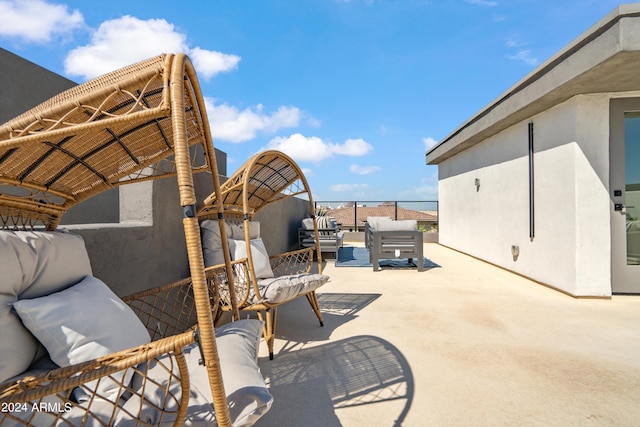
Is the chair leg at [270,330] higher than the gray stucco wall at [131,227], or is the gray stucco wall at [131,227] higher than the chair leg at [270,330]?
the gray stucco wall at [131,227]

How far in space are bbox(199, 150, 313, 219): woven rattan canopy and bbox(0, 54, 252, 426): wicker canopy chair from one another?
3.20ft

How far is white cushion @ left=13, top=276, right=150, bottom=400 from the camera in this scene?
112 centimetres

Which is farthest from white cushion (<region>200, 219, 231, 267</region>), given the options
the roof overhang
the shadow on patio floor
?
the roof overhang

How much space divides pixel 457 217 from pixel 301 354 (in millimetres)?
6853

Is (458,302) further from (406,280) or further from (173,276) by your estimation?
(173,276)

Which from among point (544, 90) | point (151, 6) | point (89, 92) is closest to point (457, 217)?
point (544, 90)

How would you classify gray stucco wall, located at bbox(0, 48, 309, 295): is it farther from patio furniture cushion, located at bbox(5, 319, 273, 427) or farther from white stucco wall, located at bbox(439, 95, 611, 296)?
white stucco wall, located at bbox(439, 95, 611, 296)

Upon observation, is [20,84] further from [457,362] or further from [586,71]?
[586,71]

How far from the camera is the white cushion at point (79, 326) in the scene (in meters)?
1.12

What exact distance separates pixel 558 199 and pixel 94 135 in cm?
496

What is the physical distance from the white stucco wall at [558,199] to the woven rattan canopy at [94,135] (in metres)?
4.33

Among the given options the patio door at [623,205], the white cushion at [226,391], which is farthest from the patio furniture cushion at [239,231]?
the patio door at [623,205]

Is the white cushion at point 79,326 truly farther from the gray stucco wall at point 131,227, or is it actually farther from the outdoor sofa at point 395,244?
the outdoor sofa at point 395,244

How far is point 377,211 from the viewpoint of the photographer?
36.8ft
